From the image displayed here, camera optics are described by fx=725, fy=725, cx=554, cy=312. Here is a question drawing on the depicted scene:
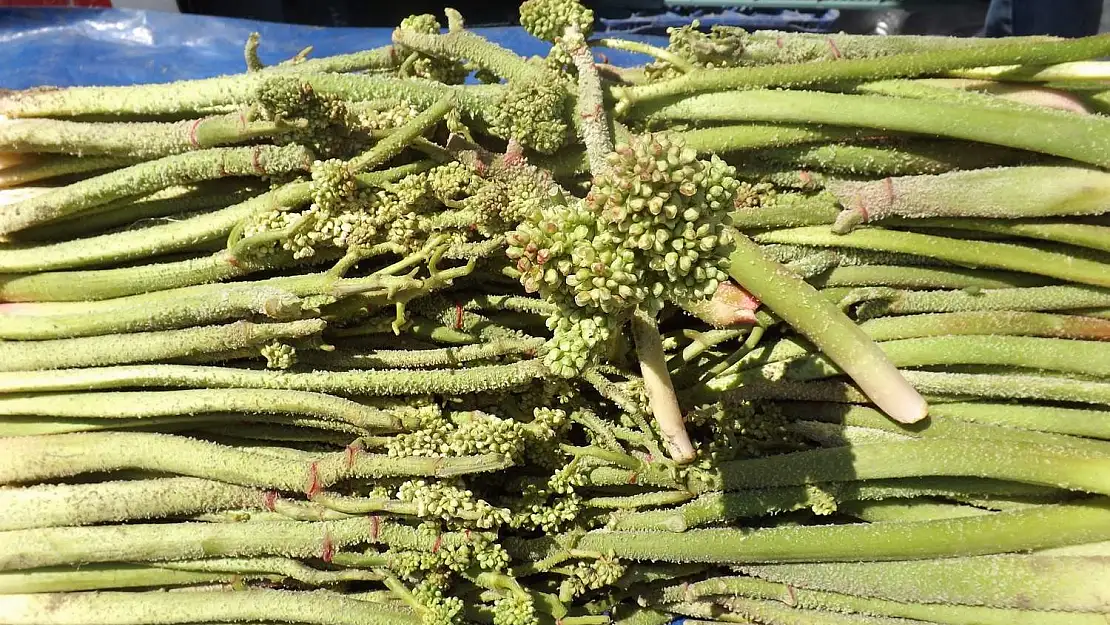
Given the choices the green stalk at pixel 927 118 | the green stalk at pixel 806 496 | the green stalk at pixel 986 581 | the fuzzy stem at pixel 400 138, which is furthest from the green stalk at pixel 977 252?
the fuzzy stem at pixel 400 138

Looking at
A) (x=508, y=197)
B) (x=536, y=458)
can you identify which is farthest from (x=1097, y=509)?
(x=508, y=197)

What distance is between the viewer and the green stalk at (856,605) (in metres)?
1.83

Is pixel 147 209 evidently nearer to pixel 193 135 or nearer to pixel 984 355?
pixel 193 135

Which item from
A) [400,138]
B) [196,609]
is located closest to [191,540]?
[196,609]

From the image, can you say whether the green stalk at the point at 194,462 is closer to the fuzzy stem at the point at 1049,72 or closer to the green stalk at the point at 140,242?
the green stalk at the point at 140,242

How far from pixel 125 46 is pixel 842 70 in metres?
3.68

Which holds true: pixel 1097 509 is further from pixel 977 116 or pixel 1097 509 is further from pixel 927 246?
pixel 977 116

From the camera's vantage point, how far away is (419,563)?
6.54ft

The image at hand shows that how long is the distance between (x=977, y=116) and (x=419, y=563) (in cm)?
191

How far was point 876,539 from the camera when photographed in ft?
6.23

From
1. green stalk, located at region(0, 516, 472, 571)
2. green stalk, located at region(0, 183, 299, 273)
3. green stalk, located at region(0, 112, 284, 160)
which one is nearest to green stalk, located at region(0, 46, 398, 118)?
green stalk, located at region(0, 112, 284, 160)

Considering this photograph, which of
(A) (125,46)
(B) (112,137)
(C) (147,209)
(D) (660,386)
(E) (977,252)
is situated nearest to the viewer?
(D) (660,386)

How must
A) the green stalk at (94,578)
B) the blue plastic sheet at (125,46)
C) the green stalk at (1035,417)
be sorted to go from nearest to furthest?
the green stalk at (1035,417), the green stalk at (94,578), the blue plastic sheet at (125,46)

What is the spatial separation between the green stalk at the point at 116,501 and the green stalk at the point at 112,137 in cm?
97
